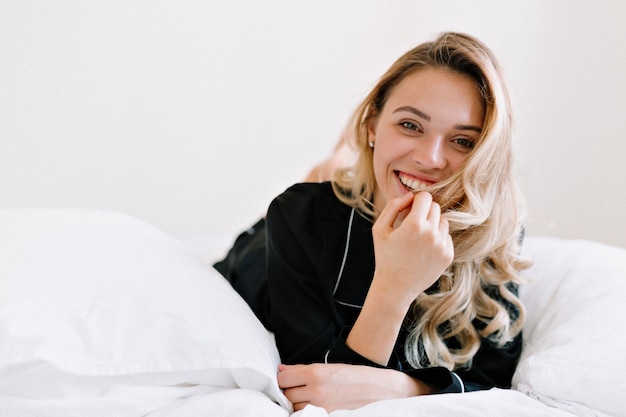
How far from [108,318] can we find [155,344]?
0.26 feet

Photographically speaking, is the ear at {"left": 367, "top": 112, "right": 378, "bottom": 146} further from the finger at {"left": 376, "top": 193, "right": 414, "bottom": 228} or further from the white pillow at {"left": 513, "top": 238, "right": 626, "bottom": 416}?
the white pillow at {"left": 513, "top": 238, "right": 626, "bottom": 416}

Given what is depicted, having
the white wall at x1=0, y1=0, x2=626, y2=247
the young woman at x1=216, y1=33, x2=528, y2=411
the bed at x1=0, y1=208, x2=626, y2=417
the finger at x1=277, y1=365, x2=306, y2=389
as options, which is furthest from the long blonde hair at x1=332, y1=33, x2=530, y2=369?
the white wall at x1=0, y1=0, x2=626, y2=247

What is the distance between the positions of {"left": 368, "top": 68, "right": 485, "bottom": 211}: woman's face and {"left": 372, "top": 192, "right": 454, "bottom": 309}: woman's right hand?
117 millimetres

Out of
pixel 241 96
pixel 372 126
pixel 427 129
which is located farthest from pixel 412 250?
pixel 241 96

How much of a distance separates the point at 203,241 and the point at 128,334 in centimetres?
110

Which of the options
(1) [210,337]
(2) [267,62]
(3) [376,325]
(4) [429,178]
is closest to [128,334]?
(1) [210,337]

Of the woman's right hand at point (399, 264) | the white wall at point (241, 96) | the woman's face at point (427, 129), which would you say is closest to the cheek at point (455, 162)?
the woman's face at point (427, 129)

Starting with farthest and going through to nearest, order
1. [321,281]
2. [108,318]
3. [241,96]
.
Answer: [241,96], [321,281], [108,318]

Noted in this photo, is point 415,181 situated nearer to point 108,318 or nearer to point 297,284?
point 297,284

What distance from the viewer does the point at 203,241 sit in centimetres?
204

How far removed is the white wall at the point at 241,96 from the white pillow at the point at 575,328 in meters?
0.26

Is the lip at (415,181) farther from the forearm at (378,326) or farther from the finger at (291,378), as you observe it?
the finger at (291,378)

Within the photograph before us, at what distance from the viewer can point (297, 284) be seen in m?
1.22

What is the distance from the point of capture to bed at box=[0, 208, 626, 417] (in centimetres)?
88
